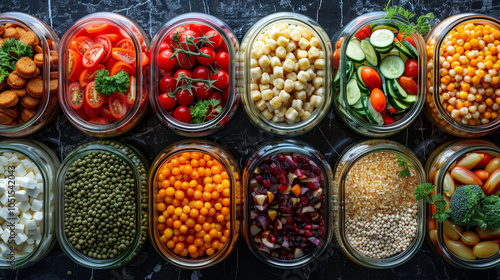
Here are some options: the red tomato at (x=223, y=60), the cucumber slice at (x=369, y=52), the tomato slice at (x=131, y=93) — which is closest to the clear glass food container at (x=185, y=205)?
the tomato slice at (x=131, y=93)

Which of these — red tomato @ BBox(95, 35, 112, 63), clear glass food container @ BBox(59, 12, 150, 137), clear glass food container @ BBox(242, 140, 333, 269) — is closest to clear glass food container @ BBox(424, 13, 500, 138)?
clear glass food container @ BBox(242, 140, 333, 269)

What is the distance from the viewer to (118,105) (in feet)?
6.24

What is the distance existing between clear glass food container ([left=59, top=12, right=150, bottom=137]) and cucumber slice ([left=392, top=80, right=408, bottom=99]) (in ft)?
4.26

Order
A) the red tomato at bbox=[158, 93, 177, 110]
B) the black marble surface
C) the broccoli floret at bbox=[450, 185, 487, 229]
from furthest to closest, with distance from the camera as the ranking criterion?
the black marble surface < the red tomato at bbox=[158, 93, 177, 110] < the broccoli floret at bbox=[450, 185, 487, 229]

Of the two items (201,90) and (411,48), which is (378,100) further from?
(201,90)

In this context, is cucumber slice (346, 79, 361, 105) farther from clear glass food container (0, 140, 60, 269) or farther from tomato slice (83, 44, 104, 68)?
clear glass food container (0, 140, 60, 269)

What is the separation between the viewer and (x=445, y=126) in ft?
6.57

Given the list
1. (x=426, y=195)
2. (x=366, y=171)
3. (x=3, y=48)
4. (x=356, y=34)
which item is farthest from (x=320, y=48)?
(x=3, y=48)

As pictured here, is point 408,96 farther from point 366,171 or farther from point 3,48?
point 3,48

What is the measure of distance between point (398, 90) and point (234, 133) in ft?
3.00

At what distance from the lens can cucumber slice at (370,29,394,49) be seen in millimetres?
1861

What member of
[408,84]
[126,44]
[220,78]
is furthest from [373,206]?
[126,44]

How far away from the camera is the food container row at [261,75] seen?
1865 millimetres

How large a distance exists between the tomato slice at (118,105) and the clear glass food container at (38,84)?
1.15ft
